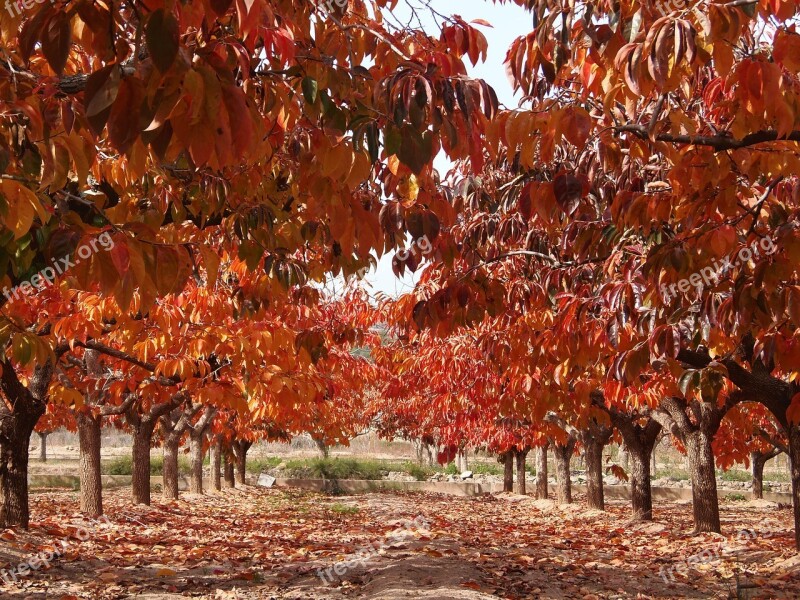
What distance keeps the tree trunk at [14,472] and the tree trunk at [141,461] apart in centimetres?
605

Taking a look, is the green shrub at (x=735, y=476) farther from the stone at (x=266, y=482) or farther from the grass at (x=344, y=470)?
A: the stone at (x=266, y=482)

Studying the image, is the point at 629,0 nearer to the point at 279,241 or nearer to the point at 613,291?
the point at 613,291

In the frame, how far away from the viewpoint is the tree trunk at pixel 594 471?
19078mm

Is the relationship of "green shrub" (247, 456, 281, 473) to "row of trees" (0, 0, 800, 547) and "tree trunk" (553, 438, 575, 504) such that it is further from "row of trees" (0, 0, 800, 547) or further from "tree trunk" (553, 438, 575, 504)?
"row of trees" (0, 0, 800, 547)

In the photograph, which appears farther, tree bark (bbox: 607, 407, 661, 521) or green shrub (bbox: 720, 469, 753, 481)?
green shrub (bbox: 720, 469, 753, 481)

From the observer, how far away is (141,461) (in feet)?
56.3

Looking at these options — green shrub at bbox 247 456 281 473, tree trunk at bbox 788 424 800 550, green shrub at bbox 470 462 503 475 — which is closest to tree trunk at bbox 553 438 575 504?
tree trunk at bbox 788 424 800 550

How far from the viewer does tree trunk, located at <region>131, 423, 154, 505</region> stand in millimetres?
16516

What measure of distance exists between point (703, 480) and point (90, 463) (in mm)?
11096

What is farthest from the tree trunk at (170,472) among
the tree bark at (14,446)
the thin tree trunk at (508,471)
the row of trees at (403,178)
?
the thin tree trunk at (508,471)

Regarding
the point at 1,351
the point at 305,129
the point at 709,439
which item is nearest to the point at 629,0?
the point at 305,129

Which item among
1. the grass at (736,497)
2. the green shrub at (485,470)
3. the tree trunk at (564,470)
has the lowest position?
the green shrub at (485,470)

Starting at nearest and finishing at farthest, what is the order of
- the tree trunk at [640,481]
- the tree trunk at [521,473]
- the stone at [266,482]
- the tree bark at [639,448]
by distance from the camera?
the tree bark at [639,448], the tree trunk at [640,481], the tree trunk at [521,473], the stone at [266,482]

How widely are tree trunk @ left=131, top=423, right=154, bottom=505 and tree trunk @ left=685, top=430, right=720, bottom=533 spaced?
11.1 m
